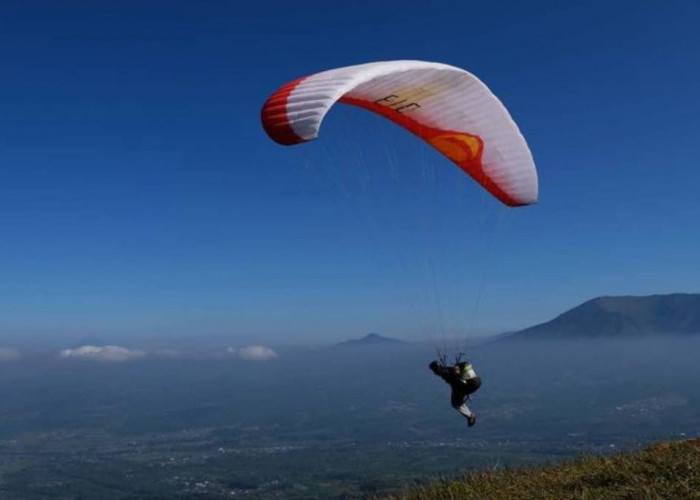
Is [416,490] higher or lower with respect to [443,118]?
lower

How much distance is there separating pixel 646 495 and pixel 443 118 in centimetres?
997

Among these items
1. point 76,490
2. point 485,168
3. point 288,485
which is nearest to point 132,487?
point 76,490

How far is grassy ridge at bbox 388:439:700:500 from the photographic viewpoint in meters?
7.61

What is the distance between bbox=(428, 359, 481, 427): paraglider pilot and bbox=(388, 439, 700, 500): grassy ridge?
8.69 feet

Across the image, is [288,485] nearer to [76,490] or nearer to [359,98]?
[76,490]

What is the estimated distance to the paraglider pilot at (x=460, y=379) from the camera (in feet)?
41.2

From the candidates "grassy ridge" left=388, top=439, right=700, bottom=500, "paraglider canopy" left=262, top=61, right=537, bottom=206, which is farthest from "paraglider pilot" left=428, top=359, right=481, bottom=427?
"paraglider canopy" left=262, top=61, right=537, bottom=206

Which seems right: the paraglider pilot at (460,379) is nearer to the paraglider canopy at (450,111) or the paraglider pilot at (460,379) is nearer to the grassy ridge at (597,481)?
the grassy ridge at (597,481)

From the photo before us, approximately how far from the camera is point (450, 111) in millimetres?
14812

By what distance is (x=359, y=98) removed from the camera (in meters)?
14.1

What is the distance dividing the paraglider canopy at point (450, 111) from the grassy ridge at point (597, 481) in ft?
21.4

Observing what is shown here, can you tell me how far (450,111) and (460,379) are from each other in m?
6.36

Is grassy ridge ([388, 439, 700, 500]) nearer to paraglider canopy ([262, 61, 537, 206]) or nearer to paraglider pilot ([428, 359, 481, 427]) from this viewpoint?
paraglider pilot ([428, 359, 481, 427])

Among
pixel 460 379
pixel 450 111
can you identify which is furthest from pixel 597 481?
pixel 450 111
